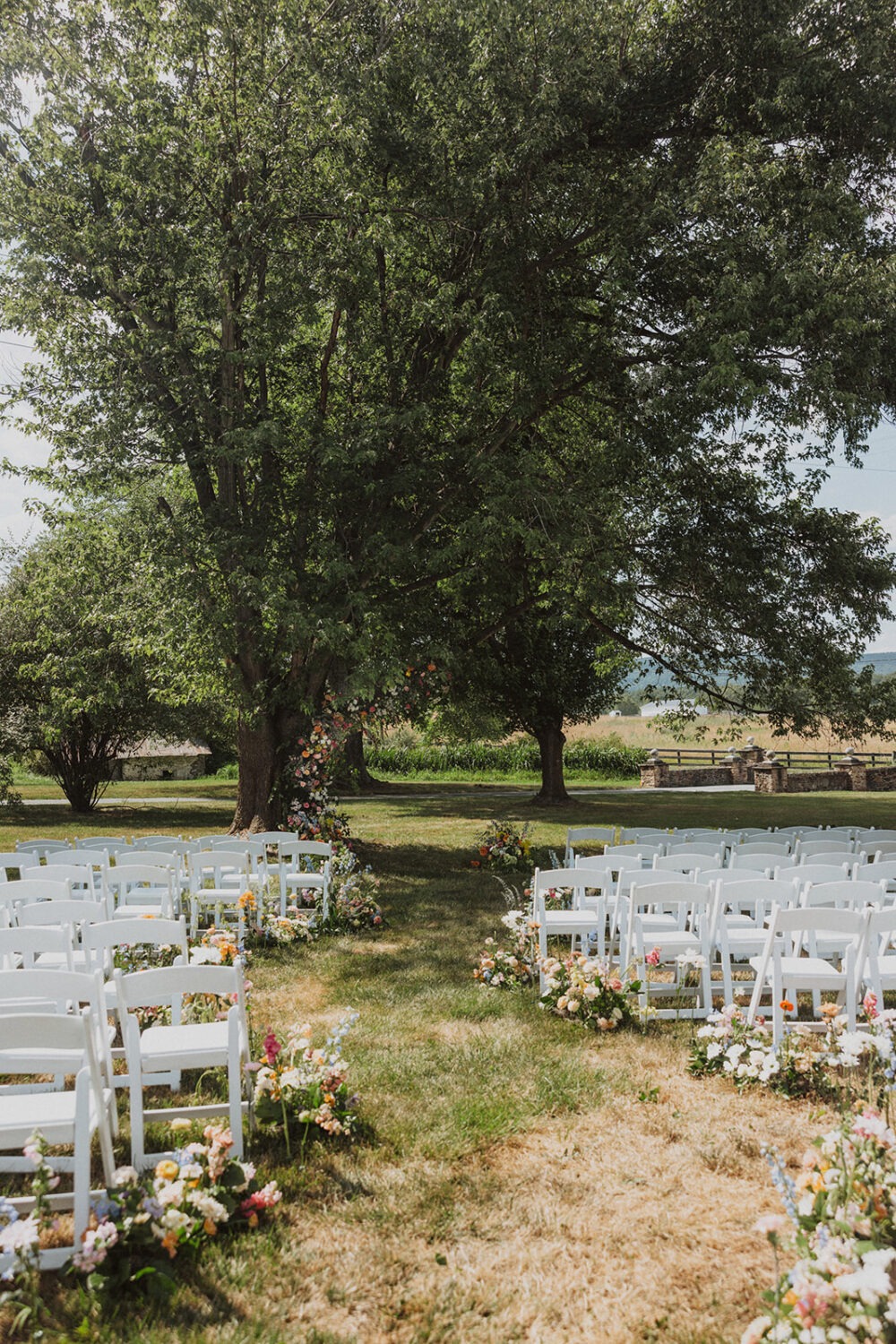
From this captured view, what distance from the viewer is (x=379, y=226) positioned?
11.4 m

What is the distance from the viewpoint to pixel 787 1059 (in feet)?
16.4

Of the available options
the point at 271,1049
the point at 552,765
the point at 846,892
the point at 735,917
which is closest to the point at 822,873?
the point at 735,917

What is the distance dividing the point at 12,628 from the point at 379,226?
1394 centimetres

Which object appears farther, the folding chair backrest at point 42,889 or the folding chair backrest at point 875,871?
the folding chair backrest at point 875,871

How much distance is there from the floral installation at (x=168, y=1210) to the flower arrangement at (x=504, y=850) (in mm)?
9657

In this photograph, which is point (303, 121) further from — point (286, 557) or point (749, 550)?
point (749, 550)

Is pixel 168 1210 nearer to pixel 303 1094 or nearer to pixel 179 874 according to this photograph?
pixel 303 1094

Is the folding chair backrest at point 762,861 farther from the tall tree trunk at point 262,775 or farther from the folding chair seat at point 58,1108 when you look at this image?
the tall tree trunk at point 262,775

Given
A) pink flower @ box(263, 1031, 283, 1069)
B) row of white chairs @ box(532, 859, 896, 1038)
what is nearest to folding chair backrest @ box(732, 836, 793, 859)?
row of white chairs @ box(532, 859, 896, 1038)

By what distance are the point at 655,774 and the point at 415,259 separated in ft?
72.7

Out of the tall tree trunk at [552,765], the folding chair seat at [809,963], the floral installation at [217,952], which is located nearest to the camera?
the folding chair seat at [809,963]

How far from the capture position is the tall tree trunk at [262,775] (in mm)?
14016

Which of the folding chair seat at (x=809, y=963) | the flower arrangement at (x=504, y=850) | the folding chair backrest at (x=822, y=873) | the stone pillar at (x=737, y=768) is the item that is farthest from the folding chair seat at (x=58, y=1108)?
the stone pillar at (x=737, y=768)

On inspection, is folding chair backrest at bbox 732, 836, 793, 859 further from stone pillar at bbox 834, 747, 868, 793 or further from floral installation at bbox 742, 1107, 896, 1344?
stone pillar at bbox 834, 747, 868, 793
